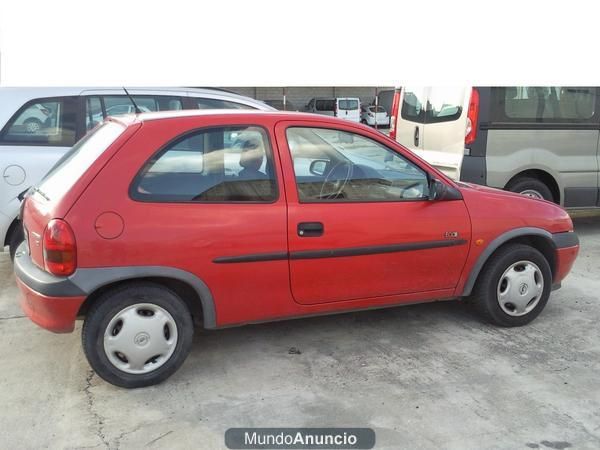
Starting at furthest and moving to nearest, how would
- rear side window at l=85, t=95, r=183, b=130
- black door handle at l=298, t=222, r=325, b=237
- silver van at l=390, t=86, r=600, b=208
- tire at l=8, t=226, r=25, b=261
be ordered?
silver van at l=390, t=86, r=600, b=208, rear side window at l=85, t=95, r=183, b=130, tire at l=8, t=226, r=25, b=261, black door handle at l=298, t=222, r=325, b=237

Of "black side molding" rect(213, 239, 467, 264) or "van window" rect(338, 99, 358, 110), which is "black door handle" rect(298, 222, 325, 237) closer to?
"black side molding" rect(213, 239, 467, 264)

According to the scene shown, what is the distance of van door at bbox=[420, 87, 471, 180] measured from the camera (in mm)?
6414

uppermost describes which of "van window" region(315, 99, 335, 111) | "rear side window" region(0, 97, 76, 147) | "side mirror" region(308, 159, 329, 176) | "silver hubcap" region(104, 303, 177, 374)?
"van window" region(315, 99, 335, 111)

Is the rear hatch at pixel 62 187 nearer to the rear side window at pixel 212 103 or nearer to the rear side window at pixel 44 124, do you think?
the rear side window at pixel 44 124

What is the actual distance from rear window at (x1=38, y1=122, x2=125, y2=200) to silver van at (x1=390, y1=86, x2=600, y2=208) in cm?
418

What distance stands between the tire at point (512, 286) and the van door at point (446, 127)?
2.52 metres

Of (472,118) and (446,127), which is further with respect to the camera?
(446,127)

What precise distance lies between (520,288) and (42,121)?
4.01 metres

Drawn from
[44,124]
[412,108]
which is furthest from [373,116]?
[44,124]

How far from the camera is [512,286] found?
396cm

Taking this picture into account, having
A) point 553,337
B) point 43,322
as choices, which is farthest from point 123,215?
point 553,337

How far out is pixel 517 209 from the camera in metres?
3.93

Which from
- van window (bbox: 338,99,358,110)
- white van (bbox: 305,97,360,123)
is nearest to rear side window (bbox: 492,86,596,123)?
white van (bbox: 305,97,360,123)

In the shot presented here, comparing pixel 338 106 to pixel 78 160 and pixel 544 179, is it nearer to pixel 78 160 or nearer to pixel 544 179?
pixel 544 179
